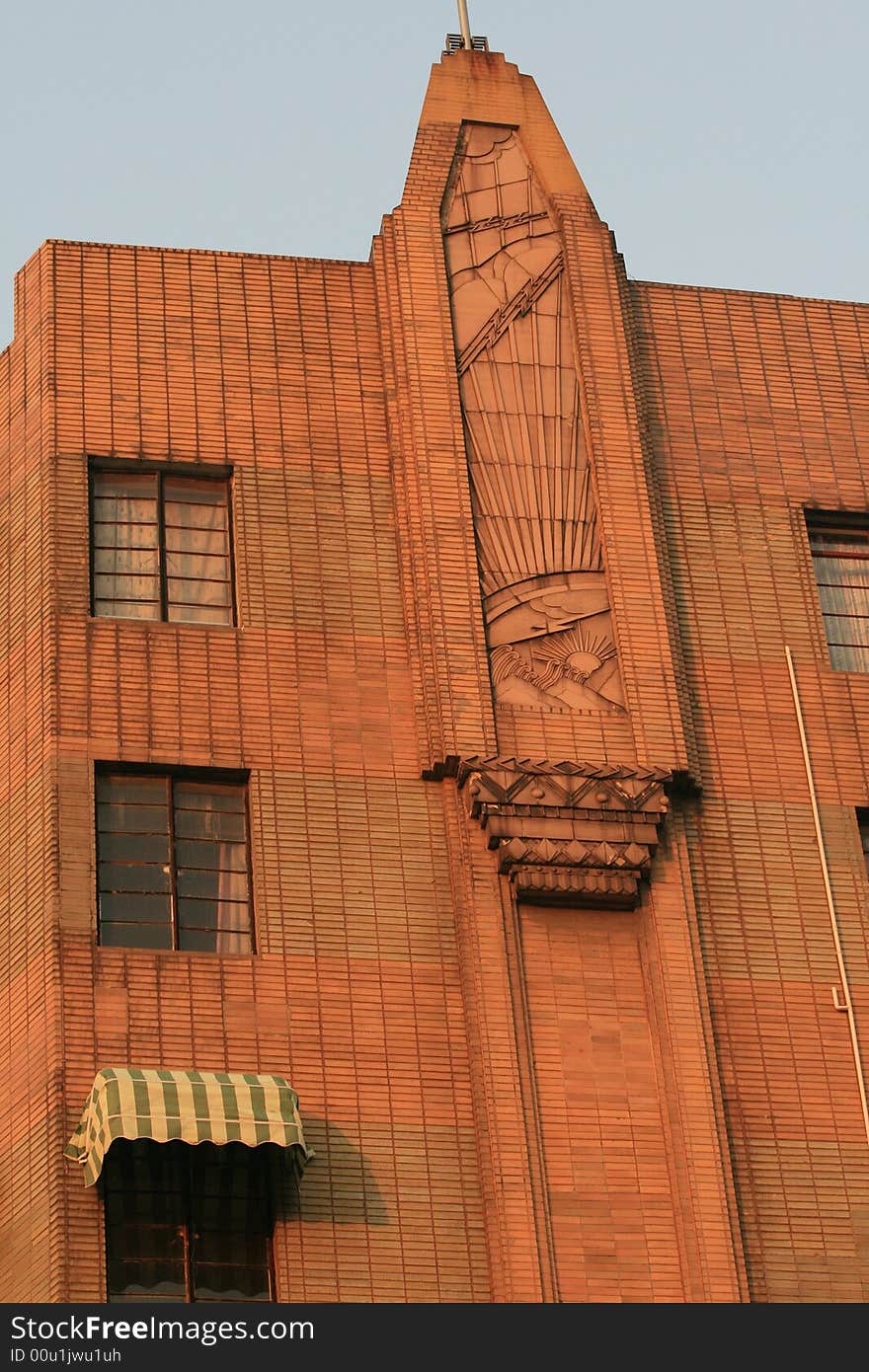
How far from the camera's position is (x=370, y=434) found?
3750 centimetres

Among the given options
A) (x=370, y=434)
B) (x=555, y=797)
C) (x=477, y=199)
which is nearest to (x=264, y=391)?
(x=370, y=434)

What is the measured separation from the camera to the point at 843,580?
38500mm

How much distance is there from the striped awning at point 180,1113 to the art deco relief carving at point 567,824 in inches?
164

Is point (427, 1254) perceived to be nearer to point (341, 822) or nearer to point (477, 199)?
point (341, 822)

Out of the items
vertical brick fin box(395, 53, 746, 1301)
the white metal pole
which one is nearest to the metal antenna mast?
vertical brick fin box(395, 53, 746, 1301)

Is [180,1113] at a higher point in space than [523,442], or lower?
Answer: lower

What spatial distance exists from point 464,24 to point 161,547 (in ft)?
31.2

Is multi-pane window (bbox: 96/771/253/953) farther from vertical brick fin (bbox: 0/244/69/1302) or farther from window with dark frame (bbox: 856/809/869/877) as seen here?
window with dark frame (bbox: 856/809/869/877)

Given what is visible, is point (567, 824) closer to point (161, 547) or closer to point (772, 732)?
point (772, 732)

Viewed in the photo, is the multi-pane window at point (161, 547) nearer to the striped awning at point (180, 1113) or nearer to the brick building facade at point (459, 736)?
the brick building facade at point (459, 736)

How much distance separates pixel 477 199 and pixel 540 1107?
496 inches

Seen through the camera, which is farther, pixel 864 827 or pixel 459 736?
pixel 864 827

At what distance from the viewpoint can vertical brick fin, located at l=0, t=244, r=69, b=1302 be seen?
31.5 metres

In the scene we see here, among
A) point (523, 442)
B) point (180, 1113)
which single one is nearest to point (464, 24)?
point (523, 442)
